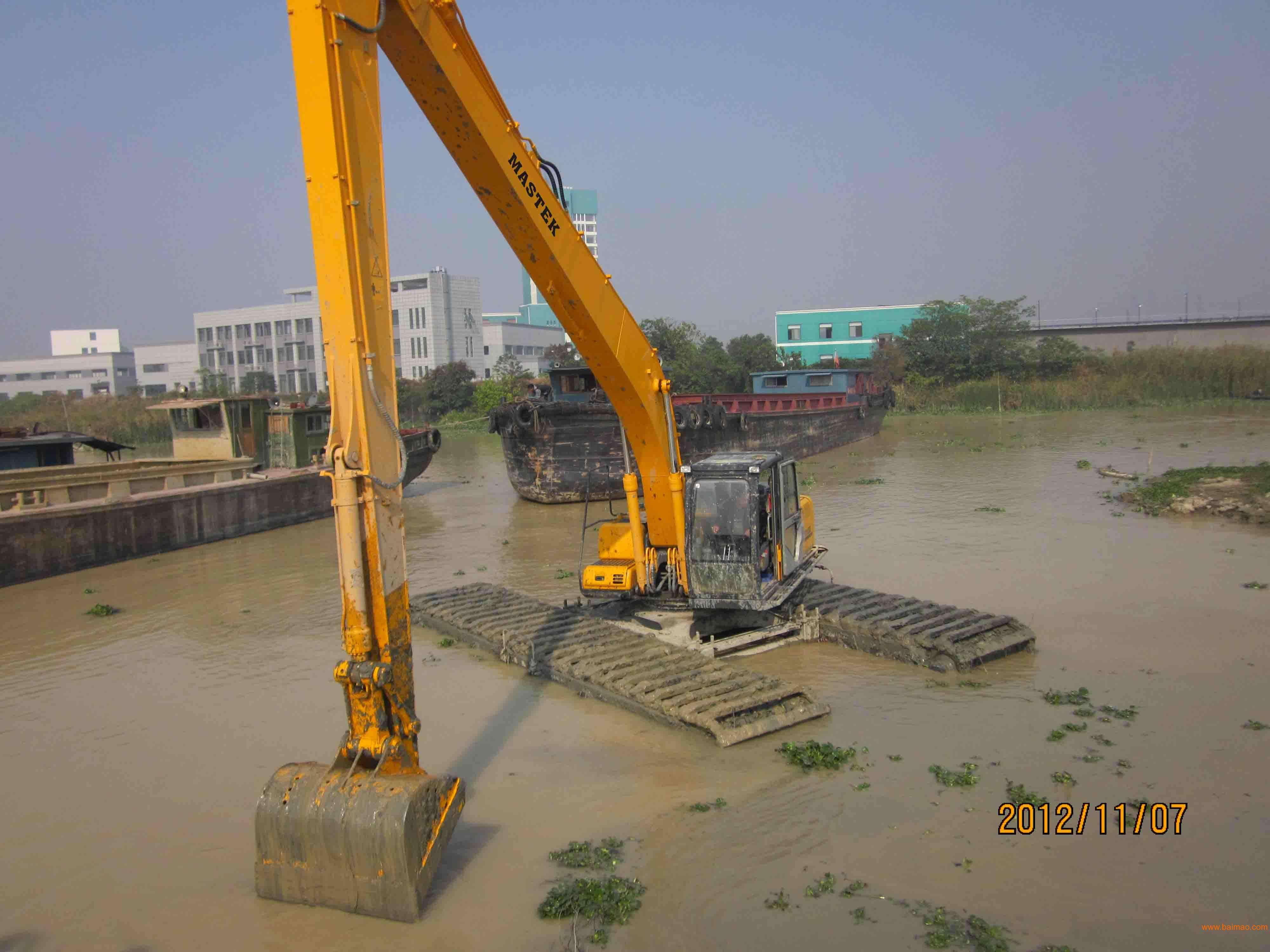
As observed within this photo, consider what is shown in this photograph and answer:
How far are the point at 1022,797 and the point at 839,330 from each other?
184 ft

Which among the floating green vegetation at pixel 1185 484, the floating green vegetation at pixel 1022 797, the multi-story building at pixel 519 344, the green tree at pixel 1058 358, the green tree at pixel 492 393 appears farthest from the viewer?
the multi-story building at pixel 519 344

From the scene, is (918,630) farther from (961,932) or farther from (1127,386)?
(1127,386)

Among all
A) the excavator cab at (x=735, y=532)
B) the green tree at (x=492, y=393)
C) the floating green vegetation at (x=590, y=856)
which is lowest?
the floating green vegetation at (x=590, y=856)

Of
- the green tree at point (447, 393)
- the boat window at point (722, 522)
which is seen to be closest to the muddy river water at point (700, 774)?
the boat window at point (722, 522)

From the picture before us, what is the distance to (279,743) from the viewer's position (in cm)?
668

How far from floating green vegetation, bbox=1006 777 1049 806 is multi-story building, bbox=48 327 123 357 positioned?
103 meters

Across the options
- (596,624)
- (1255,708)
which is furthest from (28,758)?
(1255,708)

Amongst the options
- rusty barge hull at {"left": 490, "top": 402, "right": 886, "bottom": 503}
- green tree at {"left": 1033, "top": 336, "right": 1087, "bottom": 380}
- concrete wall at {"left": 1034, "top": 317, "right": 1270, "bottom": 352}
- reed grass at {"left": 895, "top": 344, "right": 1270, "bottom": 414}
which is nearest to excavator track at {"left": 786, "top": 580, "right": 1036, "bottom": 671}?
rusty barge hull at {"left": 490, "top": 402, "right": 886, "bottom": 503}

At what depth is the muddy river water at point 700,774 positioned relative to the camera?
4.28m

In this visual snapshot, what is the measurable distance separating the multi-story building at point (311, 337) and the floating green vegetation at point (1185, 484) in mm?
46326

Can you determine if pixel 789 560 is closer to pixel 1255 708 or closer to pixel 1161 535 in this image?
pixel 1255 708

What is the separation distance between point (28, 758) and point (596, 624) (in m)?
4.49

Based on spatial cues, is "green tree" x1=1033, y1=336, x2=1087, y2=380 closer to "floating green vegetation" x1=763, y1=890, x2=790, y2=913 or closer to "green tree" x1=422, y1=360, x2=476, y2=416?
"green tree" x1=422, y1=360, x2=476, y2=416

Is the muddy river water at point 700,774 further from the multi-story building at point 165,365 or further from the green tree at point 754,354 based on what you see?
the multi-story building at point 165,365
